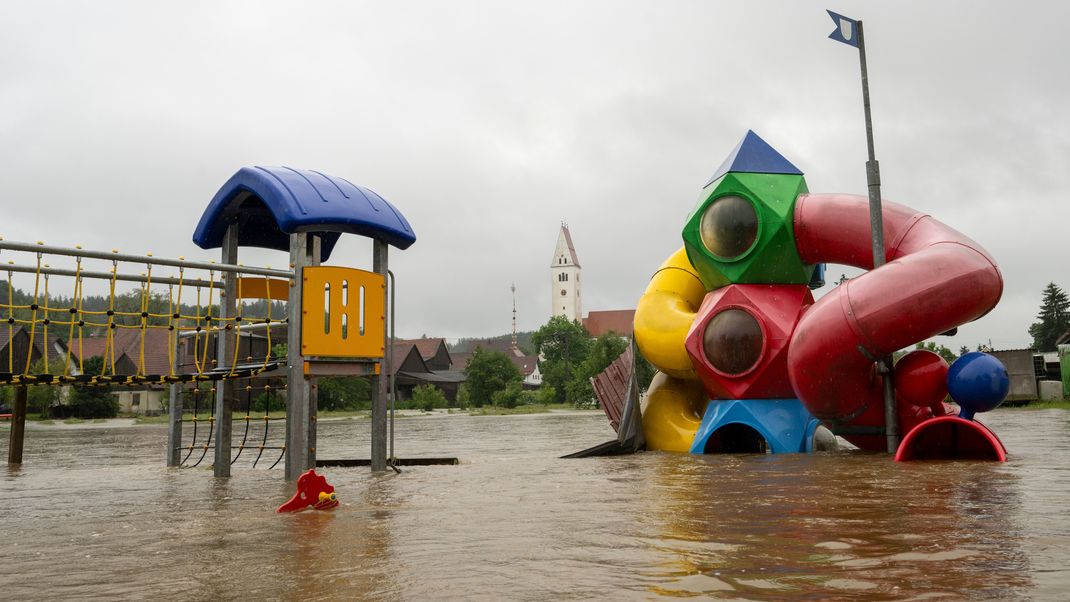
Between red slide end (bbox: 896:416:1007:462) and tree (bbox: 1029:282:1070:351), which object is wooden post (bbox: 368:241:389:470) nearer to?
red slide end (bbox: 896:416:1007:462)

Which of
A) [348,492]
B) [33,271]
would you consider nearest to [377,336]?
[348,492]

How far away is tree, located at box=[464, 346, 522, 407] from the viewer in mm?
62250

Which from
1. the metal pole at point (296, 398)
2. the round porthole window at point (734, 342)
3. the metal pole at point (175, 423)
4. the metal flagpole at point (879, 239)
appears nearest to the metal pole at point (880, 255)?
the metal flagpole at point (879, 239)

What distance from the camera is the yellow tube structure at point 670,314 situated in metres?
12.7

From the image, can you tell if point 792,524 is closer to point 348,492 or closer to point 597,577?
point 597,577

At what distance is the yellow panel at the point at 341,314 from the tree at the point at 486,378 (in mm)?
52442

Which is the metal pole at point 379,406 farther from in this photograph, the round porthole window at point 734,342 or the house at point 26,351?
the house at point 26,351

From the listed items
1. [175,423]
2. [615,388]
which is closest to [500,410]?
[615,388]

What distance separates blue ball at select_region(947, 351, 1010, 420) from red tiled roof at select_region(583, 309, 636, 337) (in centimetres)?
10276

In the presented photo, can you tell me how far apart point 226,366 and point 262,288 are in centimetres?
110

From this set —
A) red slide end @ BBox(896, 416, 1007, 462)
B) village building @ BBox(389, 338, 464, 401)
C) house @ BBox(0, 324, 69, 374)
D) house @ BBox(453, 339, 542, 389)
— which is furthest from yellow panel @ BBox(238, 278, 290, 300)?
house @ BBox(453, 339, 542, 389)

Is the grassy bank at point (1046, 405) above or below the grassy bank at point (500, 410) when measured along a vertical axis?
above

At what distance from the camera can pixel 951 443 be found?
9.98 metres

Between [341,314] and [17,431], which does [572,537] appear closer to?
[341,314]
